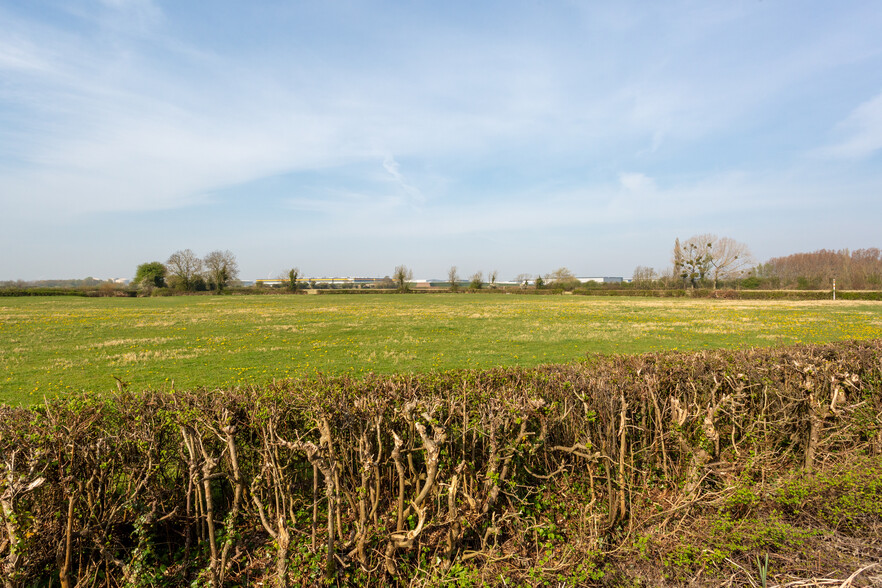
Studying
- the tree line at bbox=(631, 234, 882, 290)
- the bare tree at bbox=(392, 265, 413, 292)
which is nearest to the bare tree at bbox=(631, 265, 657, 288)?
the tree line at bbox=(631, 234, 882, 290)

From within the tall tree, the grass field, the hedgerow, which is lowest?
the grass field

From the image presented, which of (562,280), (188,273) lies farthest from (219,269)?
(562,280)

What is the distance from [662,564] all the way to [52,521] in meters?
4.07

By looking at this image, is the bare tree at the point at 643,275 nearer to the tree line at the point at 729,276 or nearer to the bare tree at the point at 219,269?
the tree line at the point at 729,276

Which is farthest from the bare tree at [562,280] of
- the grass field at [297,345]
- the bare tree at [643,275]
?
the grass field at [297,345]

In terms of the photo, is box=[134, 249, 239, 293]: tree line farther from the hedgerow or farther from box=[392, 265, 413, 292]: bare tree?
the hedgerow

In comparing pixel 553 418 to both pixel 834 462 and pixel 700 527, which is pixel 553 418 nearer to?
pixel 700 527

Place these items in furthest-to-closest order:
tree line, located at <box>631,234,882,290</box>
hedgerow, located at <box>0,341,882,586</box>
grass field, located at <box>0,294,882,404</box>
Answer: tree line, located at <box>631,234,882,290</box>
grass field, located at <box>0,294,882,404</box>
hedgerow, located at <box>0,341,882,586</box>

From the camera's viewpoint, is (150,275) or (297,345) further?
(150,275)

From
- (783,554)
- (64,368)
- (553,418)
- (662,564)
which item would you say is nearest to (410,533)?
(553,418)

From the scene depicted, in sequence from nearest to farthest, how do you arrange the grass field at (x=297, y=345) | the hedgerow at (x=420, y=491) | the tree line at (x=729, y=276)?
1. the hedgerow at (x=420, y=491)
2. the grass field at (x=297, y=345)
3. the tree line at (x=729, y=276)

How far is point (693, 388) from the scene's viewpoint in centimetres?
410

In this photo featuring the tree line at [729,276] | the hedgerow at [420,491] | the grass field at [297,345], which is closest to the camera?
the hedgerow at [420,491]

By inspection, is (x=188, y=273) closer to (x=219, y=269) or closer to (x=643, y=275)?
(x=219, y=269)
